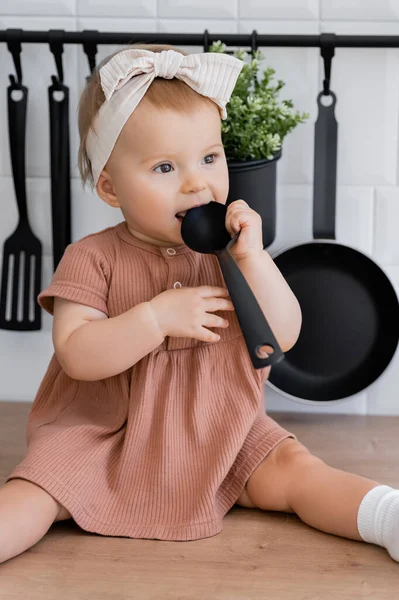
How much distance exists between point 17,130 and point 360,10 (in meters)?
0.55

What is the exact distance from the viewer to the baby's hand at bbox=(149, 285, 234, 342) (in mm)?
1008

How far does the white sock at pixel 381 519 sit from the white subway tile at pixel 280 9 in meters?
0.73

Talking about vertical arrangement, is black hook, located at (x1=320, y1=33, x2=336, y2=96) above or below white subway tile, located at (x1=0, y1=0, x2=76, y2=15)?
below

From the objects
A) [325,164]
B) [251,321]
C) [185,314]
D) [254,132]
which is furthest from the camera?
[325,164]

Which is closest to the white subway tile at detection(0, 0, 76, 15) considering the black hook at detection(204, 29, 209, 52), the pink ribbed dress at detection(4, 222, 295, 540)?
the black hook at detection(204, 29, 209, 52)

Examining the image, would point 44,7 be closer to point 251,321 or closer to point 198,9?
point 198,9

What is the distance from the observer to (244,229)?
1020 millimetres

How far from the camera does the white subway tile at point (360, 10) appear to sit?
1.29 metres

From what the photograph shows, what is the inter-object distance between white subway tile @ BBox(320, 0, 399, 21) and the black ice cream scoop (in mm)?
457

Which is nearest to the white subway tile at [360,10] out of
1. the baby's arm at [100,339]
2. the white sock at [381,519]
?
the baby's arm at [100,339]

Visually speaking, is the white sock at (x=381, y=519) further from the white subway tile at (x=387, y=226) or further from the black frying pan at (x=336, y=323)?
the white subway tile at (x=387, y=226)

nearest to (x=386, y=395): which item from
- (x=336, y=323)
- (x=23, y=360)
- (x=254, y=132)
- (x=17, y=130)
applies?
(x=336, y=323)

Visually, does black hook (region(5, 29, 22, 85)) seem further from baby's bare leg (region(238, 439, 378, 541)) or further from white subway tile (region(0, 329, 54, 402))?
baby's bare leg (region(238, 439, 378, 541))

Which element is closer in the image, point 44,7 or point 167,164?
point 167,164
